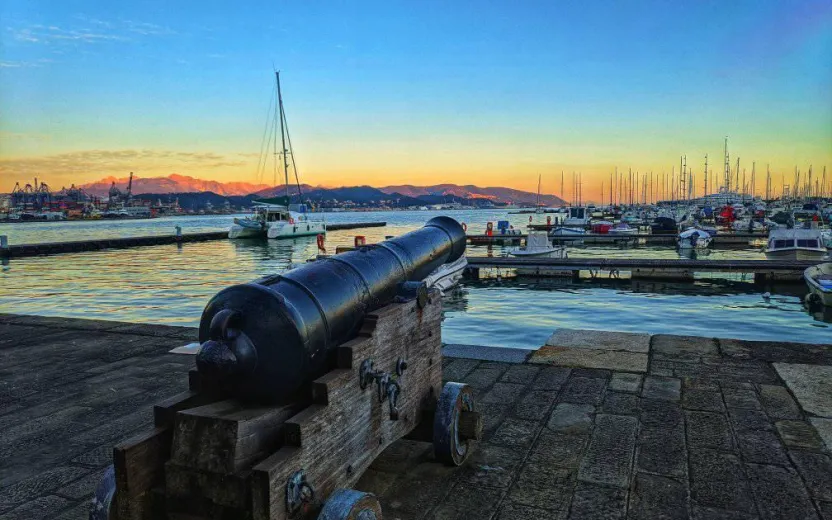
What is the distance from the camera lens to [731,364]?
6.40m

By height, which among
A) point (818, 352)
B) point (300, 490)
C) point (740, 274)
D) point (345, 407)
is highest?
point (345, 407)

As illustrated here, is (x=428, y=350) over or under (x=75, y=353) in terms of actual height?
over

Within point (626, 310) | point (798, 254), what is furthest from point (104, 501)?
point (798, 254)

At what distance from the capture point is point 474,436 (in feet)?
13.1

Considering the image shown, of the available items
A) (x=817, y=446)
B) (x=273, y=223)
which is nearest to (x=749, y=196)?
(x=273, y=223)

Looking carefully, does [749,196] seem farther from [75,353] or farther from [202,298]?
[75,353]

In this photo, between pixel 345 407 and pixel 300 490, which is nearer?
pixel 300 490

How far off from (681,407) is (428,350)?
257 cm

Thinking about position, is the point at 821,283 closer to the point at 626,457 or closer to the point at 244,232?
the point at 626,457

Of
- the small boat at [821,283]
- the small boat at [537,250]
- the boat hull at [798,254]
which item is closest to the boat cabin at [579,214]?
the small boat at [537,250]

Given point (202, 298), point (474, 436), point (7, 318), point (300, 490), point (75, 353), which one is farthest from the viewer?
point (202, 298)

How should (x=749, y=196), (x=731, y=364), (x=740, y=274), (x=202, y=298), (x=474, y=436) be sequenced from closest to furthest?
(x=474, y=436)
(x=731, y=364)
(x=202, y=298)
(x=740, y=274)
(x=749, y=196)

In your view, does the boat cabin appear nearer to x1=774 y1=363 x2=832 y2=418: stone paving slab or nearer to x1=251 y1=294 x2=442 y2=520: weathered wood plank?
x1=774 y1=363 x2=832 y2=418: stone paving slab

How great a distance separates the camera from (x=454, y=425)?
381 centimetres
